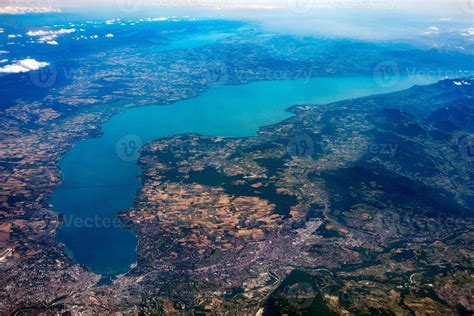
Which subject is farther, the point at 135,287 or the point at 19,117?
the point at 19,117

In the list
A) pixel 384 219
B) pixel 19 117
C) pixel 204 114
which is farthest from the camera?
pixel 204 114

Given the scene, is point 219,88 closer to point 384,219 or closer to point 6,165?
point 6,165

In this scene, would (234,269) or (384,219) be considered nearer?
(234,269)

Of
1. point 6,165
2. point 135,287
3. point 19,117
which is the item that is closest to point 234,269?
point 135,287

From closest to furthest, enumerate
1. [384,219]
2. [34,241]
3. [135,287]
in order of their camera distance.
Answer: [135,287] → [34,241] → [384,219]

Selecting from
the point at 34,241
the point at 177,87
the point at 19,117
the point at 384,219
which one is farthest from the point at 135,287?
the point at 177,87

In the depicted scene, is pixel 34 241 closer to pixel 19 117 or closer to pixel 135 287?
pixel 135 287
